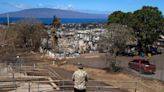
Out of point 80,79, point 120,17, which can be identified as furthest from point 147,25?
point 80,79

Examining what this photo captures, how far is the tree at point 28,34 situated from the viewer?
83.1m

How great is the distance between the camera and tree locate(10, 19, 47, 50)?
273 ft

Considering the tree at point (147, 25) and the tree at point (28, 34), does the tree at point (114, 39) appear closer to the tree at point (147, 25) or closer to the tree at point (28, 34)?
the tree at point (147, 25)

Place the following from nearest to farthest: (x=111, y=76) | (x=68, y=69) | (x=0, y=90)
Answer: (x=0, y=90) → (x=111, y=76) → (x=68, y=69)

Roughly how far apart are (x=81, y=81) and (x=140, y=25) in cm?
5846

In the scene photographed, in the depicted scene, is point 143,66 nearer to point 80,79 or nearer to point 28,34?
point 80,79

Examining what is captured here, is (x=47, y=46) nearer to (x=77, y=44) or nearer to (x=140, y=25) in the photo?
(x=77, y=44)

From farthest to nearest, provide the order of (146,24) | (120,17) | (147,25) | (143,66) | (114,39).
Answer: (120,17) < (146,24) < (147,25) < (114,39) < (143,66)

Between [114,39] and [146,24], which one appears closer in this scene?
[114,39]

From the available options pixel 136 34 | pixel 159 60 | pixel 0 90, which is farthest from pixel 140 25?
pixel 0 90

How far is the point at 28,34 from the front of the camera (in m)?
84.8

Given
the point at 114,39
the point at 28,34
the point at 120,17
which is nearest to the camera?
the point at 114,39

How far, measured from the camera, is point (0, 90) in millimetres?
22797

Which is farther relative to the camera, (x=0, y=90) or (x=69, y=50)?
(x=69, y=50)
